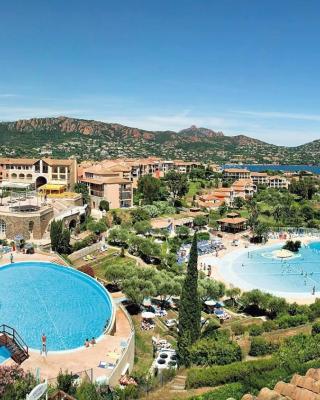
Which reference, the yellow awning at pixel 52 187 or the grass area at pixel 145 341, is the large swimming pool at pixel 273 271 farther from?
the yellow awning at pixel 52 187

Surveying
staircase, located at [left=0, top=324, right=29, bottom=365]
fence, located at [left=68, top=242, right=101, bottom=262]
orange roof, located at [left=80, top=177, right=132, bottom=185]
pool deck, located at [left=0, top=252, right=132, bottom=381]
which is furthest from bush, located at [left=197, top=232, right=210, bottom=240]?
staircase, located at [left=0, top=324, right=29, bottom=365]

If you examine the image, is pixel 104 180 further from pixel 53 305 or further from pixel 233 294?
pixel 53 305

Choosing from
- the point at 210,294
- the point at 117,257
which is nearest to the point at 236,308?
the point at 210,294

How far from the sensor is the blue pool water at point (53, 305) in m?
18.5

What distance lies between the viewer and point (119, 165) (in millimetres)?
67188

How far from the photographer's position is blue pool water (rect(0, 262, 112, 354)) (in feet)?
60.8

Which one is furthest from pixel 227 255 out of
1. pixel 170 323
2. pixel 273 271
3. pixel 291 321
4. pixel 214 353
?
pixel 214 353

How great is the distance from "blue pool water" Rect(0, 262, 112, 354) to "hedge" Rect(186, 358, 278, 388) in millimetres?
5373

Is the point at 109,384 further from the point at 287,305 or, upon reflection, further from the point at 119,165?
the point at 119,165

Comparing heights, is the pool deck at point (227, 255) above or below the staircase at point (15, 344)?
below

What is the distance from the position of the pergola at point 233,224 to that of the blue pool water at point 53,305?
28.1m

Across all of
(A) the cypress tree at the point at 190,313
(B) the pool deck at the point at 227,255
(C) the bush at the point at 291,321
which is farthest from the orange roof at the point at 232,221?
(A) the cypress tree at the point at 190,313

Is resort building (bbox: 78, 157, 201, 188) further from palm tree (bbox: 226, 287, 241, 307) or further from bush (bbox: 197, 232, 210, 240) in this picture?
palm tree (bbox: 226, 287, 241, 307)

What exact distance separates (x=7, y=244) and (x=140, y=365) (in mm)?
Result: 20673
